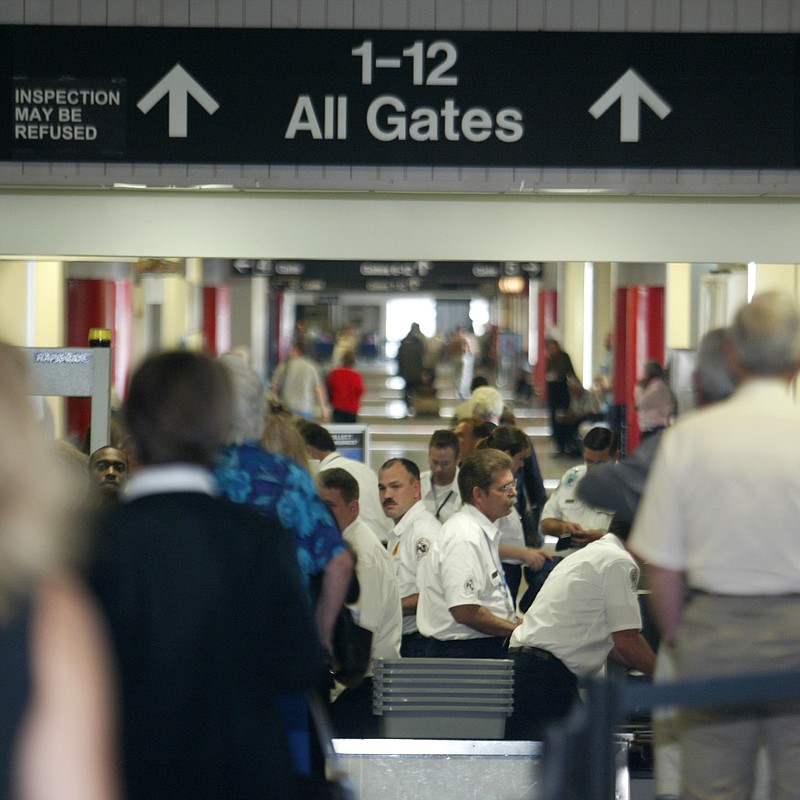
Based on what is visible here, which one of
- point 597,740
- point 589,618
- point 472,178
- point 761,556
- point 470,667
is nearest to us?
point 597,740

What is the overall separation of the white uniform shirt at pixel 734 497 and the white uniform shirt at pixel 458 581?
7.76 feet

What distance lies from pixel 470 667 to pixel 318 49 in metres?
2.78

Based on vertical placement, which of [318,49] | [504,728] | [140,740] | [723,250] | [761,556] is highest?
[318,49]

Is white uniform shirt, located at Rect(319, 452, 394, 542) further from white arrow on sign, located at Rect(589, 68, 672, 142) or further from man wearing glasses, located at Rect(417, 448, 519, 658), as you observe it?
white arrow on sign, located at Rect(589, 68, 672, 142)

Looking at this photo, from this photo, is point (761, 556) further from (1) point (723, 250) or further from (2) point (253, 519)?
(1) point (723, 250)

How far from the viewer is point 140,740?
7.03ft

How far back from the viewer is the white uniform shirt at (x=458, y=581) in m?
5.34

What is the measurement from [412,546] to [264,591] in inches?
Answer: 157

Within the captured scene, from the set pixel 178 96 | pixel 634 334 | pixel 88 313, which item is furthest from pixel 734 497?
pixel 634 334

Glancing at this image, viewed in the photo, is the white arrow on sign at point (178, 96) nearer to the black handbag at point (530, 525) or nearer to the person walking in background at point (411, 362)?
the black handbag at point (530, 525)

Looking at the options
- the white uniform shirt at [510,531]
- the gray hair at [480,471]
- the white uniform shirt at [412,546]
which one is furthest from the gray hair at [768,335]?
the white uniform shirt at [510,531]

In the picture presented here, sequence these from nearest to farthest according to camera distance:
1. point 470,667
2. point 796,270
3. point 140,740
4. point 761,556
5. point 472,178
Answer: point 140,740 < point 761,556 < point 470,667 < point 472,178 < point 796,270

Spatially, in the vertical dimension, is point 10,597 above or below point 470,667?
above

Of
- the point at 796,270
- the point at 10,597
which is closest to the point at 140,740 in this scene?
the point at 10,597
